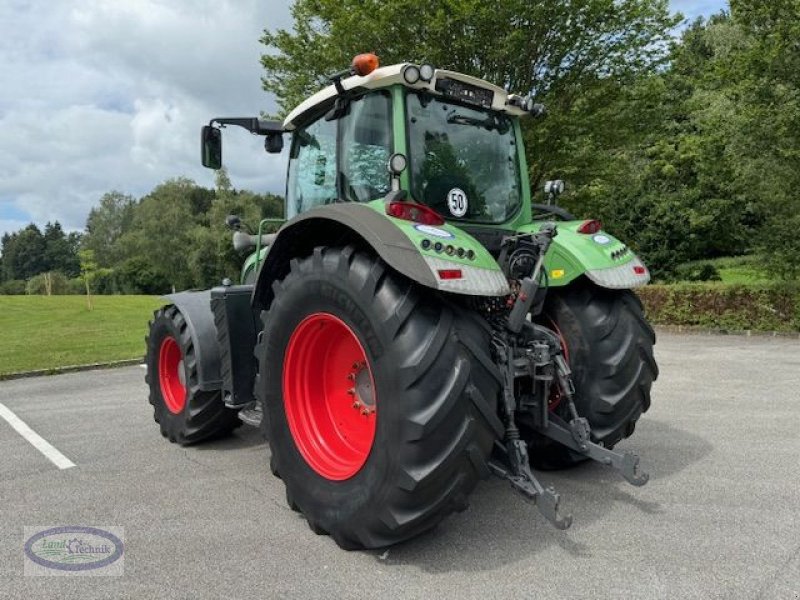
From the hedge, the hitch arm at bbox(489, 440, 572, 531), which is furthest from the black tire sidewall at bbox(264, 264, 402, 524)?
the hedge

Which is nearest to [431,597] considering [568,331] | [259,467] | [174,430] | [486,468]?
[486,468]

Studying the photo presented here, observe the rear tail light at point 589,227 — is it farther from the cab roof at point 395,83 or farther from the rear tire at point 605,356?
the cab roof at point 395,83

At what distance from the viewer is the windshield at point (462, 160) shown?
11.4 ft

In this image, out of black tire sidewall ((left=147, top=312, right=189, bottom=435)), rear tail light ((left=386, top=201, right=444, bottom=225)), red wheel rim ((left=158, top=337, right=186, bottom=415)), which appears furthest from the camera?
red wheel rim ((left=158, top=337, right=186, bottom=415))

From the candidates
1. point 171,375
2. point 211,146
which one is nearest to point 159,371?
point 171,375

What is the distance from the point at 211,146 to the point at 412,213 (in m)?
2.12

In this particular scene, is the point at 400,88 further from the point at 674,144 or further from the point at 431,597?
the point at 674,144

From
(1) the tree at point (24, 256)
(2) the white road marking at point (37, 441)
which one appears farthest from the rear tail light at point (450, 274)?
(1) the tree at point (24, 256)

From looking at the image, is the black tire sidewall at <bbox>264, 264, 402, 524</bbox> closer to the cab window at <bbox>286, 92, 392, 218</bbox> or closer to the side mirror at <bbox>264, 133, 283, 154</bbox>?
the cab window at <bbox>286, 92, 392, 218</bbox>

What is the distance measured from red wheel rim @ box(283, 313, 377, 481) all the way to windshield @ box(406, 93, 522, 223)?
986mm

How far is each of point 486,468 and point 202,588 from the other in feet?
4.38

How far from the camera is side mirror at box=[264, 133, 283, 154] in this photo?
4.41 meters

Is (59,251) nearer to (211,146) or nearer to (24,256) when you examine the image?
(24,256)

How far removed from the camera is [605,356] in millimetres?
3547
